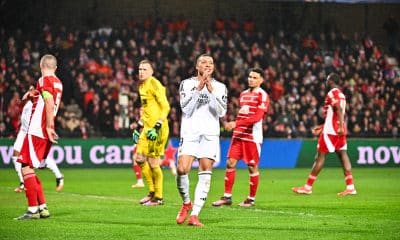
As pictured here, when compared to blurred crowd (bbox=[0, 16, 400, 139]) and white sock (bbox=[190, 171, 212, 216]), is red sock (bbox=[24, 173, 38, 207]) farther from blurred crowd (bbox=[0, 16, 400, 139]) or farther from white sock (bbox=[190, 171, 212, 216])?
blurred crowd (bbox=[0, 16, 400, 139])

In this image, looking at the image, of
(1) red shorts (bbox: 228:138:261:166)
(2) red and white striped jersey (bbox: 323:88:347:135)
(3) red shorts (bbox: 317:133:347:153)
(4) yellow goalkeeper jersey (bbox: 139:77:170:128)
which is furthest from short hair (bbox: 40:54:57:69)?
(3) red shorts (bbox: 317:133:347:153)

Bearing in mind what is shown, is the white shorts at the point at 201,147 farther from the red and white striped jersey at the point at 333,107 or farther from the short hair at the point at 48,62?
the red and white striped jersey at the point at 333,107

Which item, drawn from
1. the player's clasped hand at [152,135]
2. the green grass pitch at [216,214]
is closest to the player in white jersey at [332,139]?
the green grass pitch at [216,214]

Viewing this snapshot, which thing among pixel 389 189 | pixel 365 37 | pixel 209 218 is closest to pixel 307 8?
pixel 365 37

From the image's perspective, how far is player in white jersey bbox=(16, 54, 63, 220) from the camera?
1311cm

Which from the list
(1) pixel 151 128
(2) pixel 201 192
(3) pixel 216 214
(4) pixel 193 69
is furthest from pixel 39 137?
(4) pixel 193 69

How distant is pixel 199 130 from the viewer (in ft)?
42.2

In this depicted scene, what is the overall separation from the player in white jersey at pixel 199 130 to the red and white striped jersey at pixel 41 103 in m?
1.89

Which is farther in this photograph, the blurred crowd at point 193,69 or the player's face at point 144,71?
the blurred crowd at point 193,69

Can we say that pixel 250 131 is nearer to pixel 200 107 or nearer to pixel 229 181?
pixel 229 181

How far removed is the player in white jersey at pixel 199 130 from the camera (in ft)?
41.3

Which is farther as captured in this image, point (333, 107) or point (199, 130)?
point (333, 107)

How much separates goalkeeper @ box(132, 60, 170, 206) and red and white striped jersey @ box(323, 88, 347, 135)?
3795 millimetres

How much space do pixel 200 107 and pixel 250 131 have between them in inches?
138
